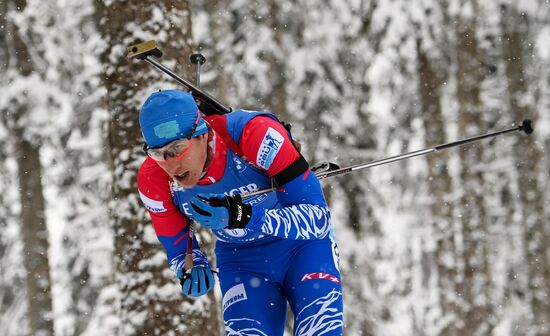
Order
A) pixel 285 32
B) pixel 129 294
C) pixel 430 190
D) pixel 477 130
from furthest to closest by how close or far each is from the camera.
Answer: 1. pixel 285 32
2. pixel 430 190
3. pixel 477 130
4. pixel 129 294

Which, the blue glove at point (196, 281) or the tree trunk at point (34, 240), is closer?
the blue glove at point (196, 281)

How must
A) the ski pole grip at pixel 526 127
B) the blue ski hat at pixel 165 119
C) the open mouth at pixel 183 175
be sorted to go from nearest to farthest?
the blue ski hat at pixel 165 119 < the open mouth at pixel 183 175 < the ski pole grip at pixel 526 127

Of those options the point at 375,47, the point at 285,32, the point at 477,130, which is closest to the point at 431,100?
the point at 477,130

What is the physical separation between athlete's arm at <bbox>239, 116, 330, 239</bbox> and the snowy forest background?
21.4 ft

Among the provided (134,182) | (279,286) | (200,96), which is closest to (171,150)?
(200,96)

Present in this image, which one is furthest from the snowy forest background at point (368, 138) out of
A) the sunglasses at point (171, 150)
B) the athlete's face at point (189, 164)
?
the sunglasses at point (171, 150)

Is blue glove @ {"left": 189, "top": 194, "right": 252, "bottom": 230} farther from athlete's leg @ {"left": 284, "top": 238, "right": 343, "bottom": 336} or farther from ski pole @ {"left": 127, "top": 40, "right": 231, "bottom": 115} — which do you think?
ski pole @ {"left": 127, "top": 40, "right": 231, "bottom": 115}

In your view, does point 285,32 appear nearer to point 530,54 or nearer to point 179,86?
point 530,54

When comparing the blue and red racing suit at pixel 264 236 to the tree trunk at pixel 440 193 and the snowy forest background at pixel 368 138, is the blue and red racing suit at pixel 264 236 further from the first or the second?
the tree trunk at pixel 440 193

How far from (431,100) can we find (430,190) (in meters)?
1.43

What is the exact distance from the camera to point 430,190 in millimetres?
13172

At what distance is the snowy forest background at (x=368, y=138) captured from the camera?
1220 cm

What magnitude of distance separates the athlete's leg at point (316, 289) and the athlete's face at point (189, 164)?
777 millimetres

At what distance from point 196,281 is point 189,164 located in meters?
0.76
